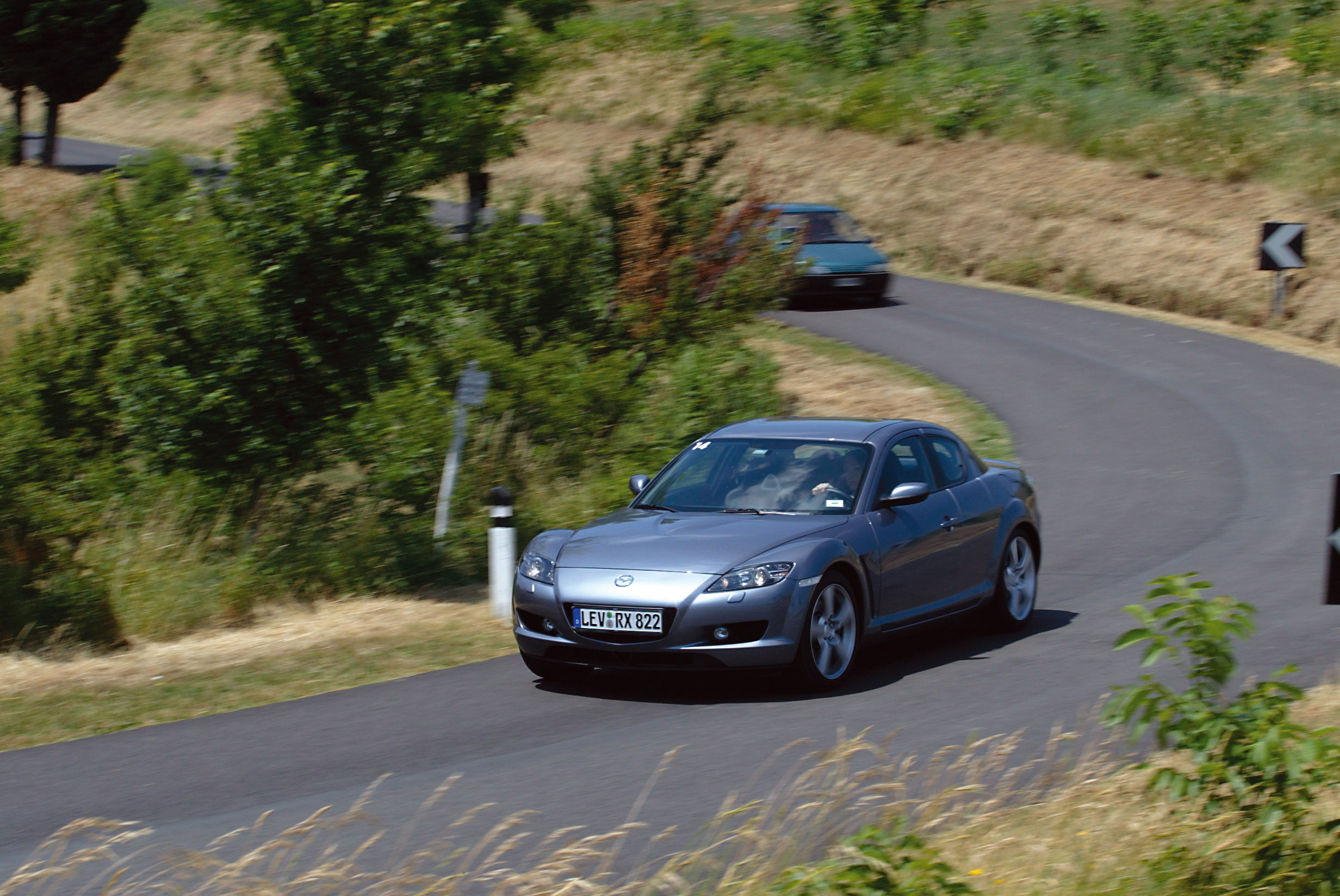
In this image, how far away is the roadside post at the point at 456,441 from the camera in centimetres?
1337

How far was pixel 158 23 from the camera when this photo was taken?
73375mm

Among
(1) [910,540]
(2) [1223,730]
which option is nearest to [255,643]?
(1) [910,540]

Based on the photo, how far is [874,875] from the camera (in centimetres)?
438

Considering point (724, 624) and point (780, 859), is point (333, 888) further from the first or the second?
point (724, 624)

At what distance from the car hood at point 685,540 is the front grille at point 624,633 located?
9.8 inches

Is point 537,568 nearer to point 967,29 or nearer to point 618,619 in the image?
point 618,619

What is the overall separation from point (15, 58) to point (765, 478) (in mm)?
43041

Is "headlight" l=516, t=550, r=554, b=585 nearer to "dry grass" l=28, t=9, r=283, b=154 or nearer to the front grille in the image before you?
the front grille

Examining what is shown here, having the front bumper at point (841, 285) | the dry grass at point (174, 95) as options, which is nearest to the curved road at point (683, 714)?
the front bumper at point (841, 285)

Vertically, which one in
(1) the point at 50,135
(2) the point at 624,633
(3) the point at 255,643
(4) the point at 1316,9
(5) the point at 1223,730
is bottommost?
(3) the point at 255,643

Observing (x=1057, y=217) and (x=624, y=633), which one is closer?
(x=624, y=633)

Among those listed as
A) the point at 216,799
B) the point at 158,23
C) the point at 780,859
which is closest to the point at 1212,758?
the point at 780,859

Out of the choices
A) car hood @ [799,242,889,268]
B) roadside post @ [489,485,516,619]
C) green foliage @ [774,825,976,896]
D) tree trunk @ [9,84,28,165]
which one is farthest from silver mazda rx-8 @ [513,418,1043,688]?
tree trunk @ [9,84,28,165]

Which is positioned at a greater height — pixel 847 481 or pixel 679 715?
pixel 847 481
